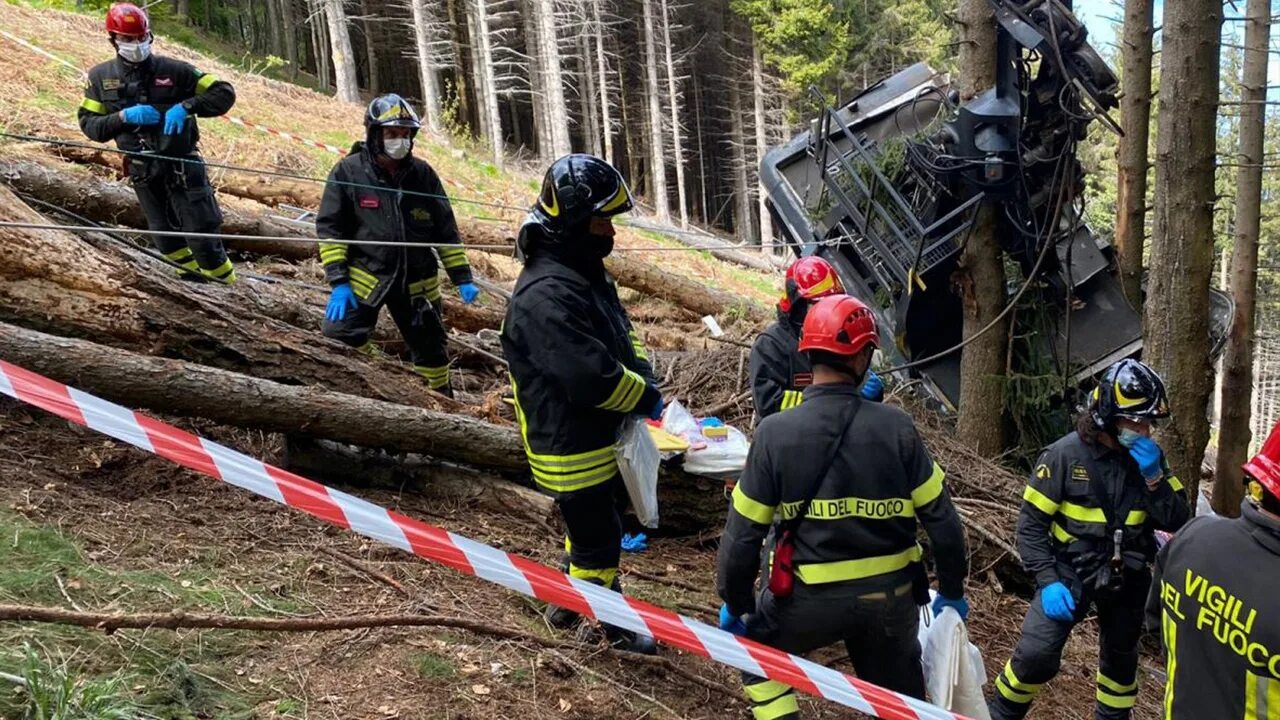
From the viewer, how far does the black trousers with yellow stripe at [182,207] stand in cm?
578

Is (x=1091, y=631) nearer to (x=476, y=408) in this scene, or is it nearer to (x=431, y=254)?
(x=476, y=408)

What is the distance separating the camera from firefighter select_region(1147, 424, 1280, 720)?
1899 millimetres

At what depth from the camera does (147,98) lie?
579 cm

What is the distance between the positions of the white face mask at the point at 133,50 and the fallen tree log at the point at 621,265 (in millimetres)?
3911

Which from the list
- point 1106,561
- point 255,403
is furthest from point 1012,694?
point 255,403

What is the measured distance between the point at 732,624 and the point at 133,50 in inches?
210

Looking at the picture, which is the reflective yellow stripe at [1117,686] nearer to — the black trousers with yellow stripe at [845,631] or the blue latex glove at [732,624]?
the black trousers with yellow stripe at [845,631]

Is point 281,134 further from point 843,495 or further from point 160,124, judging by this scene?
point 843,495

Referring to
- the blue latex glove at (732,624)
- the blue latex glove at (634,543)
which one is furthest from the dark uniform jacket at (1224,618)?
the blue latex glove at (634,543)

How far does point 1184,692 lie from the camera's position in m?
2.12

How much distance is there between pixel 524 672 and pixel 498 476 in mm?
1522

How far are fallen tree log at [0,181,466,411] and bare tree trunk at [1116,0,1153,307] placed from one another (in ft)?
20.3

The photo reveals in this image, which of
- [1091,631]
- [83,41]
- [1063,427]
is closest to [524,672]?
[1091,631]

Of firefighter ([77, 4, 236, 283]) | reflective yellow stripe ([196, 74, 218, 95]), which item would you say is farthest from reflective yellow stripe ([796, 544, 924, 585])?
reflective yellow stripe ([196, 74, 218, 95])
